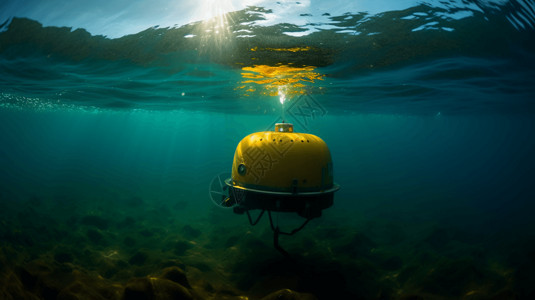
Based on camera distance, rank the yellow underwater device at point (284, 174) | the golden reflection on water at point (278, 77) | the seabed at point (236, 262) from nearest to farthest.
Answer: the yellow underwater device at point (284, 174), the seabed at point (236, 262), the golden reflection on water at point (278, 77)

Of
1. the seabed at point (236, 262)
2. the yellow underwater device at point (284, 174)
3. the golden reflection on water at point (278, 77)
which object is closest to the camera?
the yellow underwater device at point (284, 174)

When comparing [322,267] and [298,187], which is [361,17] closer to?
[298,187]

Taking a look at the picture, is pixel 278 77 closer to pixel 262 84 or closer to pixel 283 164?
pixel 262 84

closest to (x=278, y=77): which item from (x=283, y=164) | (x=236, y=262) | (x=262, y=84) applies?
(x=262, y=84)

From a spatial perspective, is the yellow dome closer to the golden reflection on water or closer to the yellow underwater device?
the yellow underwater device

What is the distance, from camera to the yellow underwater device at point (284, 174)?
189 inches

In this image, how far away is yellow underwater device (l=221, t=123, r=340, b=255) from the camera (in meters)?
4.80

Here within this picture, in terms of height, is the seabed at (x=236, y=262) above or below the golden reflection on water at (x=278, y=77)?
below

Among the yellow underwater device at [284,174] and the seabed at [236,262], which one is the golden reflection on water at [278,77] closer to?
the yellow underwater device at [284,174]

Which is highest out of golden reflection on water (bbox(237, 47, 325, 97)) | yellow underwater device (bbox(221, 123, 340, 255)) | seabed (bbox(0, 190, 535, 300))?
golden reflection on water (bbox(237, 47, 325, 97))

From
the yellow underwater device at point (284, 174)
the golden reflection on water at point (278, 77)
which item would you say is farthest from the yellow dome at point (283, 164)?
the golden reflection on water at point (278, 77)

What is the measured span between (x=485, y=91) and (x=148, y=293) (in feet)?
72.2

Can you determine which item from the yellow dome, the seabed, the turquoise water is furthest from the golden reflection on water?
the seabed

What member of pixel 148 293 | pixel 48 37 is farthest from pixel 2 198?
pixel 148 293
